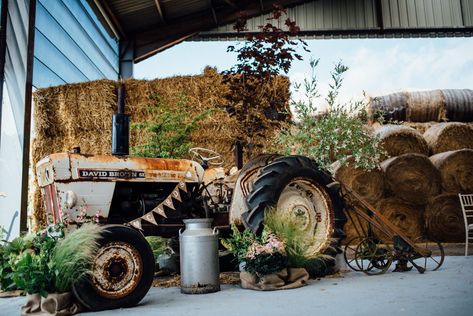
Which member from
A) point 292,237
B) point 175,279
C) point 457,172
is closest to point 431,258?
point 292,237

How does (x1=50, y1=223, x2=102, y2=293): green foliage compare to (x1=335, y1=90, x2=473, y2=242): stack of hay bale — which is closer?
(x1=50, y1=223, x2=102, y2=293): green foliage

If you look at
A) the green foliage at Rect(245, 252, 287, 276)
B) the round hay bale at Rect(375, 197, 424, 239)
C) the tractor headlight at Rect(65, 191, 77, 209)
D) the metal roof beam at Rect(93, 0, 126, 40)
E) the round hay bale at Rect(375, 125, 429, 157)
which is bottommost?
the green foliage at Rect(245, 252, 287, 276)

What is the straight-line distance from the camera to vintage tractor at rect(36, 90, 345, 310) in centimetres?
312

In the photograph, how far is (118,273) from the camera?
122 inches

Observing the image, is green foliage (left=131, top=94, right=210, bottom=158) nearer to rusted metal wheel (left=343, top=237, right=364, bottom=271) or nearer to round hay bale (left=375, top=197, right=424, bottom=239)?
rusted metal wheel (left=343, top=237, right=364, bottom=271)

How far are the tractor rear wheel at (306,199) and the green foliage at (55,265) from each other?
1325 mm

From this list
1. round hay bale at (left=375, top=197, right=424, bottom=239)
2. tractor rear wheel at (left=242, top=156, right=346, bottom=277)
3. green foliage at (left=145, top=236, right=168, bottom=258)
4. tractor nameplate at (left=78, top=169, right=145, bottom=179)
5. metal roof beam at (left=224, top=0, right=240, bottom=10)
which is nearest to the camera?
tractor nameplate at (left=78, top=169, right=145, bottom=179)

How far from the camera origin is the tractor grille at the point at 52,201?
3562 millimetres

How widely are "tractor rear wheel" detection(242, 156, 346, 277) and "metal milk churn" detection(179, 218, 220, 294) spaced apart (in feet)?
1.21

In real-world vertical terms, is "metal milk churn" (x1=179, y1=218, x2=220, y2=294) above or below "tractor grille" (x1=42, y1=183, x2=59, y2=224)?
below

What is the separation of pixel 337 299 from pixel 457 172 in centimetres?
426

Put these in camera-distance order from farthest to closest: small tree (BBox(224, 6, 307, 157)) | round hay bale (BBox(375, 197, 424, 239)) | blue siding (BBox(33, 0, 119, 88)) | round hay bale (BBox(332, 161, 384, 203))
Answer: blue siding (BBox(33, 0, 119, 88))
round hay bale (BBox(375, 197, 424, 239))
round hay bale (BBox(332, 161, 384, 203))
small tree (BBox(224, 6, 307, 157))

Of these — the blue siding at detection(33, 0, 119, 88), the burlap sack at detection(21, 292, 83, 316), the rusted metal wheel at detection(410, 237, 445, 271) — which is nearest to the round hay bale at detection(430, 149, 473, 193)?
the rusted metal wheel at detection(410, 237, 445, 271)

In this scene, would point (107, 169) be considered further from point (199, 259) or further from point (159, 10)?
point (159, 10)
